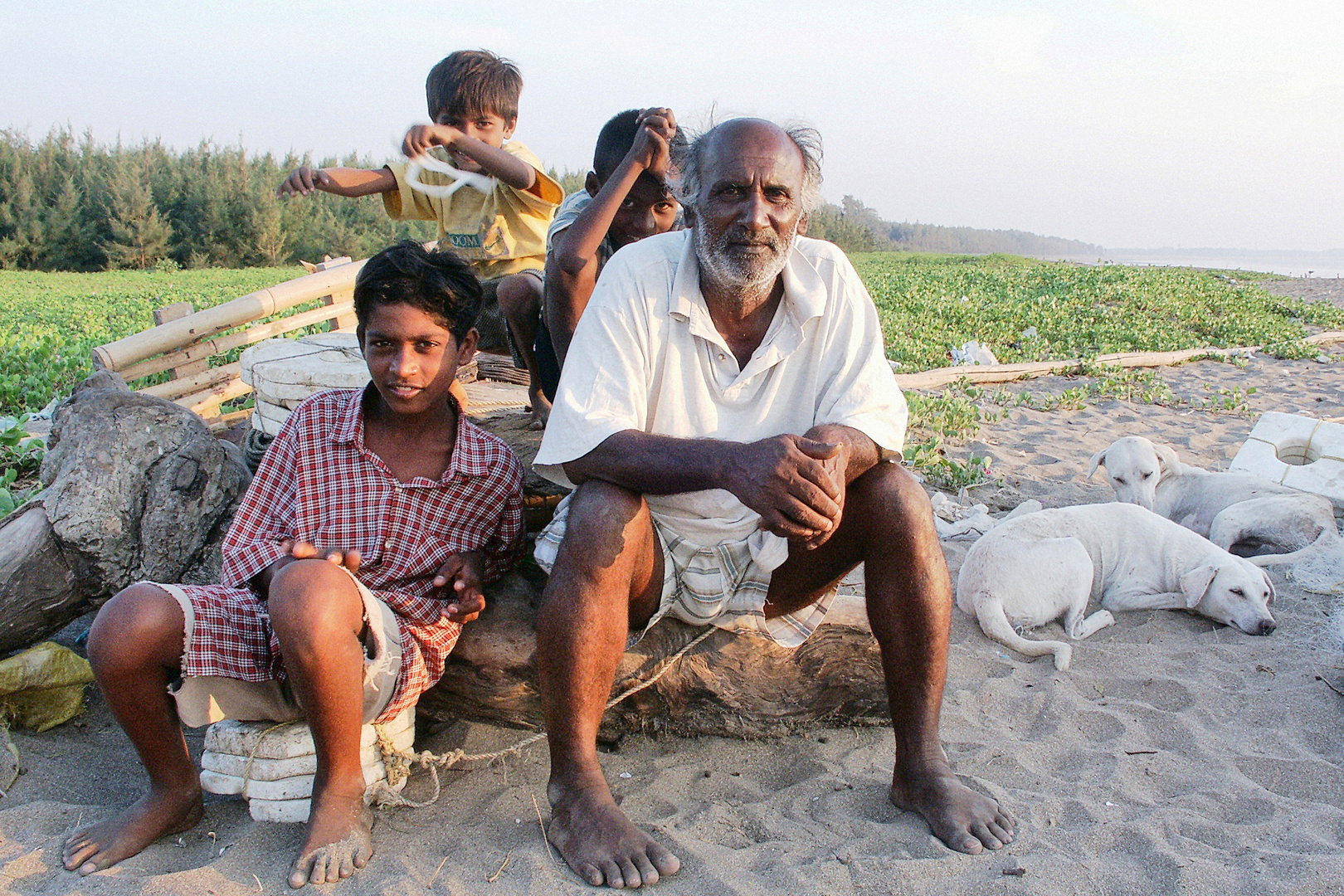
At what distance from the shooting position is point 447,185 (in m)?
3.86

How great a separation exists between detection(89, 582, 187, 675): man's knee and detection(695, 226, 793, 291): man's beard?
153 centimetres

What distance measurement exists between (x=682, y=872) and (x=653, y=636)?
771 millimetres

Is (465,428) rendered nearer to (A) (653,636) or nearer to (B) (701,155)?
(A) (653,636)

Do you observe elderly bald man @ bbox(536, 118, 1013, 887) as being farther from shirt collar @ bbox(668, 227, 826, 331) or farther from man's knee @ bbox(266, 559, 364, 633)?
man's knee @ bbox(266, 559, 364, 633)

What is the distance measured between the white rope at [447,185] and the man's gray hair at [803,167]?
1367 mm

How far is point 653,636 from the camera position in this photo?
2584 mm

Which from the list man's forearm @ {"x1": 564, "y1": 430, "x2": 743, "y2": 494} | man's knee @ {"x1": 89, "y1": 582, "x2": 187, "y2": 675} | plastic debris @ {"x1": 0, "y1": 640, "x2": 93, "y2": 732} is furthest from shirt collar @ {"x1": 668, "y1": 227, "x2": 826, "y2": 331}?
plastic debris @ {"x1": 0, "y1": 640, "x2": 93, "y2": 732}

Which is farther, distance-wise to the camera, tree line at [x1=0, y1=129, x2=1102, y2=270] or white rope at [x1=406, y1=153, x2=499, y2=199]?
tree line at [x1=0, y1=129, x2=1102, y2=270]

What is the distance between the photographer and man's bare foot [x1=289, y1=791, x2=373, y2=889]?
186 centimetres

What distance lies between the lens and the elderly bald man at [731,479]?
2.00m

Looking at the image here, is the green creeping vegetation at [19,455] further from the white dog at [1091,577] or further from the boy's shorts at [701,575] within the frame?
the white dog at [1091,577]

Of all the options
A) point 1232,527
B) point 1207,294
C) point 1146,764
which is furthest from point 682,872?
point 1207,294

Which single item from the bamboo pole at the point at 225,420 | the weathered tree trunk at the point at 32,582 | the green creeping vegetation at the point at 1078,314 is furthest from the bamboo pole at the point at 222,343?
the green creeping vegetation at the point at 1078,314

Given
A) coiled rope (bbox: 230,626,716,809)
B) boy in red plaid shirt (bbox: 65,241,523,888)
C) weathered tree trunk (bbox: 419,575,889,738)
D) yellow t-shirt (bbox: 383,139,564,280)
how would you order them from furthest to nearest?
yellow t-shirt (bbox: 383,139,564,280) < weathered tree trunk (bbox: 419,575,889,738) < coiled rope (bbox: 230,626,716,809) < boy in red plaid shirt (bbox: 65,241,523,888)
